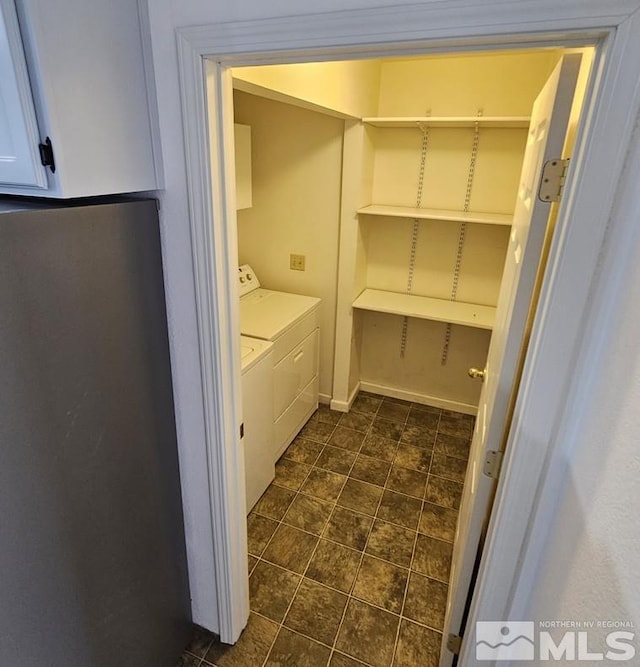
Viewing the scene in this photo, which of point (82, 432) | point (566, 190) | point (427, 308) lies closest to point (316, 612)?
point (82, 432)

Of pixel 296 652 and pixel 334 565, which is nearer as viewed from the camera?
pixel 296 652

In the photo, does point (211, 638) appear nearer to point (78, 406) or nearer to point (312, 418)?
point (78, 406)

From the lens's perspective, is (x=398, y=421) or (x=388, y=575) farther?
(x=398, y=421)

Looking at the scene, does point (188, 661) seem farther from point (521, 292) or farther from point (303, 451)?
point (521, 292)

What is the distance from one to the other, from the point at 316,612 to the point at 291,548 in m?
0.34

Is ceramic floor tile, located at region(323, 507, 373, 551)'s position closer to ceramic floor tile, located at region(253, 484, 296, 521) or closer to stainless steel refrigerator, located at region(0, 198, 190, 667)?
ceramic floor tile, located at region(253, 484, 296, 521)

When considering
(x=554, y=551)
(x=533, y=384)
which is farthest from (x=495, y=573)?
(x=533, y=384)

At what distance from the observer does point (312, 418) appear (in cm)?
309

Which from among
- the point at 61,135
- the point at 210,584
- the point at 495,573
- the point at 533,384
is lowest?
the point at 210,584

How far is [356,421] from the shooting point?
3.07 metres

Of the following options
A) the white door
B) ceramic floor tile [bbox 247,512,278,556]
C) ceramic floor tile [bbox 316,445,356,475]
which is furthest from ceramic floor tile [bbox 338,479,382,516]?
the white door

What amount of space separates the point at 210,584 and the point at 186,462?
1.70ft

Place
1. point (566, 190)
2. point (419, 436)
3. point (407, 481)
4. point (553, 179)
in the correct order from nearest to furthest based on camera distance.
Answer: point (566, 190) → point (553, 179) → point (407, 481) → point (419, 436)

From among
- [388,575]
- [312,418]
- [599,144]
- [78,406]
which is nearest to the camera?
[599,144]
